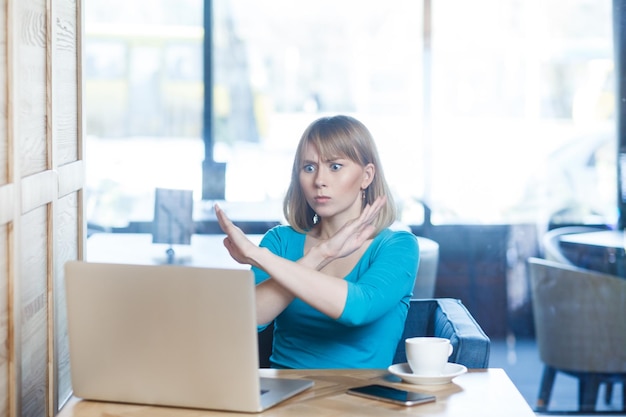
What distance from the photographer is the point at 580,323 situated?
13.4 feet

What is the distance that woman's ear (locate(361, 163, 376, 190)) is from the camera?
7.56 feet

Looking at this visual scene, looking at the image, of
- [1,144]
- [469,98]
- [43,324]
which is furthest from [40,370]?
[469,98]

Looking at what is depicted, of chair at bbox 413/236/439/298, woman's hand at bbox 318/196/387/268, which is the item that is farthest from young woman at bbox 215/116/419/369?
chair at bbox 413/236/439/298

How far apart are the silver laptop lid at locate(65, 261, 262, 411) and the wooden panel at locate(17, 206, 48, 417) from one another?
260 mm

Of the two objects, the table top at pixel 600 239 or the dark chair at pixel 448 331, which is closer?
the dark chair at pixel 448 331

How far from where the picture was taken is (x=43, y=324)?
2049 mm

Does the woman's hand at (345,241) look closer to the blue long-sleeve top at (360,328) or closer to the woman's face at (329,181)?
the blue long-sleeve top at (360,328)

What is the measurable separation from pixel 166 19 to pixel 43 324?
2391 millimetres

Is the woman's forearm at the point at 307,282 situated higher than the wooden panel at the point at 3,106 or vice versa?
the wooden panel at the point at 3,106

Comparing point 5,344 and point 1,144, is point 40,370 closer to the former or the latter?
point 5,344

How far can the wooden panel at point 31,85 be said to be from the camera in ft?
6.02

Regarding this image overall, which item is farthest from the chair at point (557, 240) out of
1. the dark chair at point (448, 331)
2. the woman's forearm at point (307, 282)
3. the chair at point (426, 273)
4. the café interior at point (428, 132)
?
the woman's forearm at point (307, 282)

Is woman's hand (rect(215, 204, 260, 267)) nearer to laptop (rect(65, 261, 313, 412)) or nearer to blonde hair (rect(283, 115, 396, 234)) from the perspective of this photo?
laptop (rect(65, 261, 313, 412))

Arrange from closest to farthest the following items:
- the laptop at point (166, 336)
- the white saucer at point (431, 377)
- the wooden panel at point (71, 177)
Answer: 1. the laptop at point (166, 336)
2. the white saucer at point (431, 377)
3. the wooden panel at point (71, 177)
